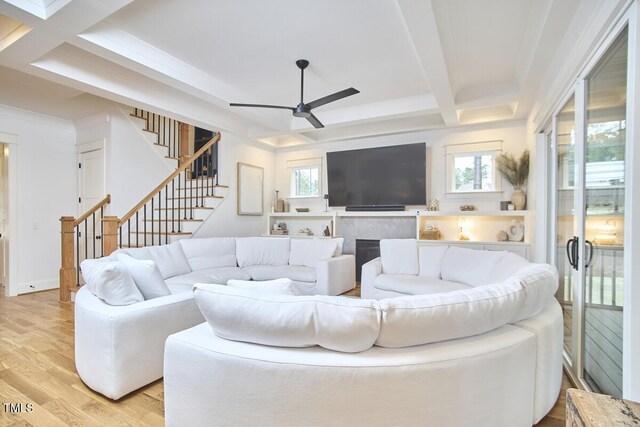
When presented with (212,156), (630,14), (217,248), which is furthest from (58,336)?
(630,14)

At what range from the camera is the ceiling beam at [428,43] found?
81.8 inches

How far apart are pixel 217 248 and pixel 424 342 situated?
3.72 metres

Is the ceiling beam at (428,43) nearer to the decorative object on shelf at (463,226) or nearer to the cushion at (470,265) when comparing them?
the cushion at (470,265)

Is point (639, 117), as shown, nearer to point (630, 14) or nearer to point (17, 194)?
point (630, 14)

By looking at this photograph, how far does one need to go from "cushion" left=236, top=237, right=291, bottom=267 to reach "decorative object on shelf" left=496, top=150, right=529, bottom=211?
3451 mm

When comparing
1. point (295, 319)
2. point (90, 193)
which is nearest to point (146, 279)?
point (295, 319)

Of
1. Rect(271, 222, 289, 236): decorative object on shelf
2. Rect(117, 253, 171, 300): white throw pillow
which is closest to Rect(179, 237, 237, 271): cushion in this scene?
Rect(271, 222, 289, 236): decorative object on shelf

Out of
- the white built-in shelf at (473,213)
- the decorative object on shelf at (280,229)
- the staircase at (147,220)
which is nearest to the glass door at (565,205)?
the white built-in shelf at (473,213)

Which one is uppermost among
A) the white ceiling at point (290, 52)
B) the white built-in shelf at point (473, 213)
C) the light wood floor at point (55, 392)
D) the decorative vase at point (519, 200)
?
the white ceiling at point (290, 52)

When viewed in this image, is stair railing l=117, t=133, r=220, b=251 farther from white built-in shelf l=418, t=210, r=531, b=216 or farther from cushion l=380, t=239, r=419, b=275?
white built-in shelf l=418, t=210, r=531, b=216

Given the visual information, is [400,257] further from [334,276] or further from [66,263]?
[66,263]

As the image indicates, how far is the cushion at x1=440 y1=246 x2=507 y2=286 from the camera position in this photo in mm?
3107

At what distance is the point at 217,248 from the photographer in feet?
14.8

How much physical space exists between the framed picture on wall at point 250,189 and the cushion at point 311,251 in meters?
1.53
